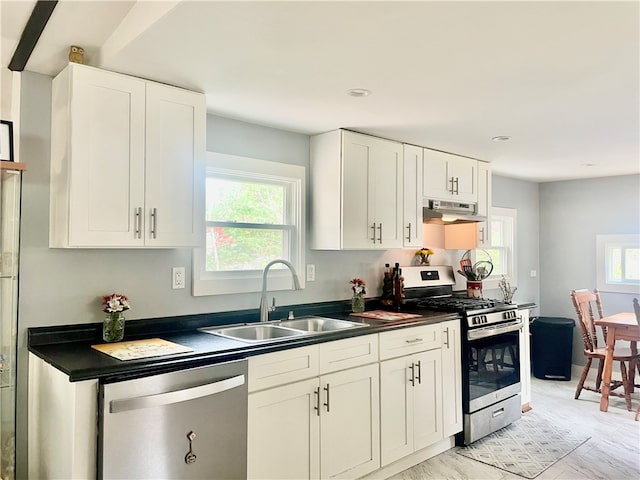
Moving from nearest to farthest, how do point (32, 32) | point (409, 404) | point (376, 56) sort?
point (32, 32) < point (376, 56) < point (409, 404)

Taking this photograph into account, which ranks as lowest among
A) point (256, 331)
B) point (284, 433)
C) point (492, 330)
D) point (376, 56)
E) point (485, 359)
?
point (284, 433)

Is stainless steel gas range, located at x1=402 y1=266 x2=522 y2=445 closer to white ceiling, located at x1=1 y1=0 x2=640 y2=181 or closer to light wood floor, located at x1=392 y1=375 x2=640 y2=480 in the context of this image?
light wood floor, located at x1=392 y1=375 x2=640 y2=480

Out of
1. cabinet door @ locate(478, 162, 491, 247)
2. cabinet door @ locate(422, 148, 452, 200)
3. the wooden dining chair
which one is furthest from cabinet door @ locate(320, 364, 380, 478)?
the wooden dining chair

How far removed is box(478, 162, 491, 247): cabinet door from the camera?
4.45m

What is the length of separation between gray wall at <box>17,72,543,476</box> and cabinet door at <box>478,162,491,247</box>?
1.65 meters

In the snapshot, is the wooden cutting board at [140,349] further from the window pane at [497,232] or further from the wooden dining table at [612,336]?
the window pane at [497,232]

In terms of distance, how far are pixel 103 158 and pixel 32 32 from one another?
566 millimetres

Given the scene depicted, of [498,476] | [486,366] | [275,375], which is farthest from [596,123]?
[275,375]

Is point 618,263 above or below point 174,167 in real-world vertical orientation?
below

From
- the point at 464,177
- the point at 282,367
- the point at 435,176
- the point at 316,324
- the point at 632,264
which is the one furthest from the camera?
the point at 632,264

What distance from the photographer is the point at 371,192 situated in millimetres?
3502

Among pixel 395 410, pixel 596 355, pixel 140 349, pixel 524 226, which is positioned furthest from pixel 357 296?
pixel 524 226

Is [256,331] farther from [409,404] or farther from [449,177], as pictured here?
[449,177]

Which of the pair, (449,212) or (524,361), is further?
(524,361)
